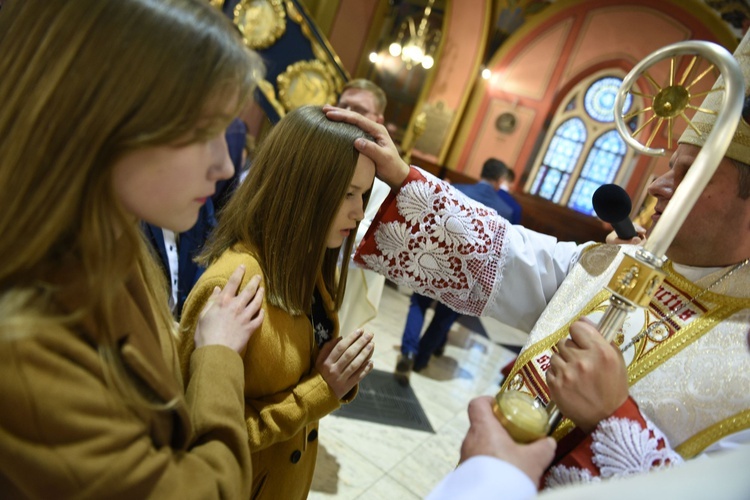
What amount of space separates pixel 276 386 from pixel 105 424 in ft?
2.05

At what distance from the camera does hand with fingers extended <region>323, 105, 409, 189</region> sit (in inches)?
53.2

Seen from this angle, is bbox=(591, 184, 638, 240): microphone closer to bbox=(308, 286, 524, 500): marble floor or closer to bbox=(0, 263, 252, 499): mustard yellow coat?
bbox=(0, 263, 252, 499): mustard yellow coat

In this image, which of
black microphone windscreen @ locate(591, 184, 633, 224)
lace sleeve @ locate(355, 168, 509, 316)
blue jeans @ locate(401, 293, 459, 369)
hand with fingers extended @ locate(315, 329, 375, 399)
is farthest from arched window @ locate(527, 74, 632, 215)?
hand with fingers extended @ locate(315, 329, 375, 399)

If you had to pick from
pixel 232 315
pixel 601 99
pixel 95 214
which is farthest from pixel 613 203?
pixel 601 99

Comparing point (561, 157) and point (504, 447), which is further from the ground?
point (561, 157)

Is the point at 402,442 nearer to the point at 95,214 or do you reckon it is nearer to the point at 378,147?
the point at 378,147

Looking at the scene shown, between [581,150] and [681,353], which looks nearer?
[681,353]

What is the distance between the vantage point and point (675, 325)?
1154 millimetres

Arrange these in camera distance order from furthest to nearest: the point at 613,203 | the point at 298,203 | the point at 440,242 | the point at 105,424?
the point at 440,242 < the point at 298,203 < the point at 613,203 < the point at 105,424

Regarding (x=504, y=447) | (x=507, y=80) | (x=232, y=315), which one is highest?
(x=507, y=80)

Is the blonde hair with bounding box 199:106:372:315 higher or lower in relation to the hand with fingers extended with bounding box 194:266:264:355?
higher

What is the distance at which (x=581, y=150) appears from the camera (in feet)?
32.6

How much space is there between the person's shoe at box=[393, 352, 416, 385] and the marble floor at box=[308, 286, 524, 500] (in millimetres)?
90

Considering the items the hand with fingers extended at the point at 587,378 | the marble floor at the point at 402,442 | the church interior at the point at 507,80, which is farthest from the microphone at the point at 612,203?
the church interior at the point at 507,80
